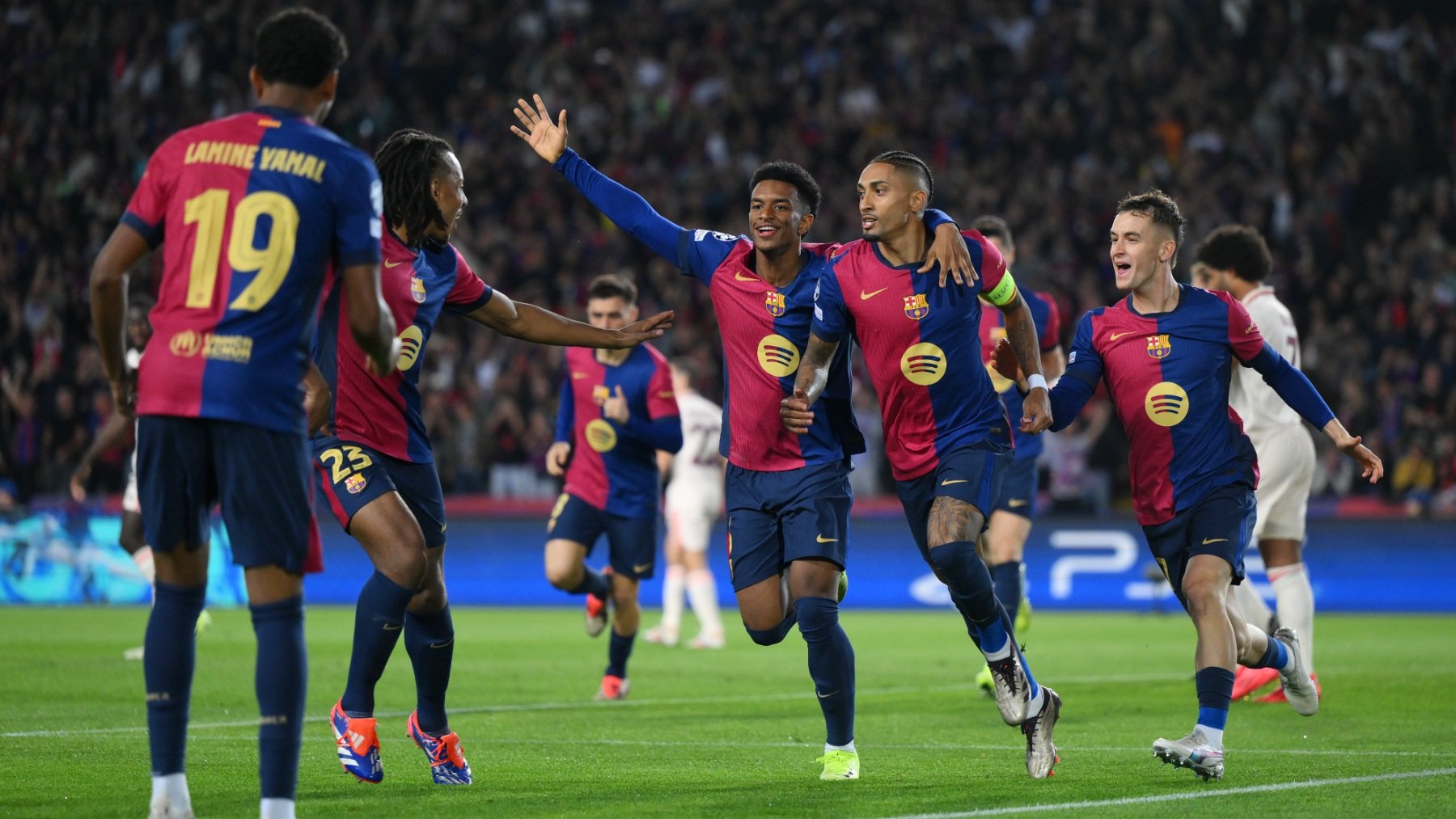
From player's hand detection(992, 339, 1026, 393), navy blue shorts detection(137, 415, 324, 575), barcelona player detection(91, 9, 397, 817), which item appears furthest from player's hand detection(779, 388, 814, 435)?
navy blue shorts detection(137, 415, 324, 575)

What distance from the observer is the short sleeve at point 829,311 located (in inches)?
267

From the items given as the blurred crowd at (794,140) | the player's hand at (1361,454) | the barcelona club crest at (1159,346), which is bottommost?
the player's hand at (1361,454)

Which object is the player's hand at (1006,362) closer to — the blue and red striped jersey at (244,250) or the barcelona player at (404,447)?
the barcelona player at (404,447)

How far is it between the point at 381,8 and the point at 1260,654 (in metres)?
23.4

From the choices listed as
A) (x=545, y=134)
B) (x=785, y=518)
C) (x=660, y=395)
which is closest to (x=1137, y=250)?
(x=785, y=518)

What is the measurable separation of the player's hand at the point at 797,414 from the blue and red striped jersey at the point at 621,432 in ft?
14.8

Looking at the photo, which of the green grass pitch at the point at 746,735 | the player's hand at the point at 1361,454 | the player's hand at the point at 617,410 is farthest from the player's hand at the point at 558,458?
the player's hand at the point at 1361,454

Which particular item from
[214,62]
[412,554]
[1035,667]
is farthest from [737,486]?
[214,62]

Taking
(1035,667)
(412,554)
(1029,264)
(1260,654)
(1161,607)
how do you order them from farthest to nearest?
(1029,264) → (1161,607) → (1035,667) → (1260,654) → (412,554)

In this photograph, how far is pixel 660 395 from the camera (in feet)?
36.7

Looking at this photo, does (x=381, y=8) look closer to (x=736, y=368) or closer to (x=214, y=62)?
(x=214, y=62)

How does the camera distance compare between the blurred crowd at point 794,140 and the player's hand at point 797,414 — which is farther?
the blurred crowd at point 794,140

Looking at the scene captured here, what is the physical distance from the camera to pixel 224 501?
4879 millimetres

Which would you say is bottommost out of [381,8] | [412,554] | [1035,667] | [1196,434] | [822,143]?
[1035,667]
